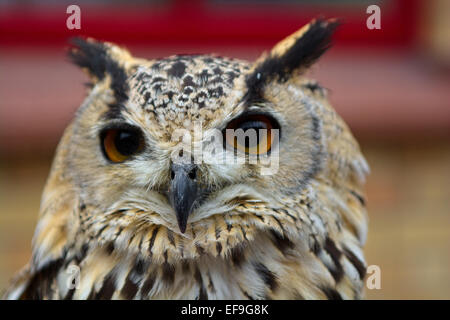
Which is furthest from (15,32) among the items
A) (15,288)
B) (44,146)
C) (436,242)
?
(436,242)

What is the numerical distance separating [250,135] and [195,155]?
0.13 meters

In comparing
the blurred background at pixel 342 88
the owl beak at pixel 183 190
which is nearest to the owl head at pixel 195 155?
the owl beak at pixel 183 190

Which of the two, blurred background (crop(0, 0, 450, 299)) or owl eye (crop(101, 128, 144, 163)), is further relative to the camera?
blurred background (crop(0, 0, 450, 299))

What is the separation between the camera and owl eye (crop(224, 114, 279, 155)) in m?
1.26

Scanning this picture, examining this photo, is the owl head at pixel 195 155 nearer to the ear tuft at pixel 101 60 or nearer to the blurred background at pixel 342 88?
the ear tuft at pixel 101 60

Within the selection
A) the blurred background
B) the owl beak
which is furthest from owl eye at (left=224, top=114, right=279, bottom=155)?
the blurred background

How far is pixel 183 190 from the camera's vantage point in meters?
1.17

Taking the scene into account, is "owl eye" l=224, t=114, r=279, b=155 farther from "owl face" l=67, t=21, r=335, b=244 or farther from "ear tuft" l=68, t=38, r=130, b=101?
"ear tuft" l=68, t=38, r=130, b=101

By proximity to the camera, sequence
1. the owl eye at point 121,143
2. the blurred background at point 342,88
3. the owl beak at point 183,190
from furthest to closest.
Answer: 1. the blurred background at point 342,88
2. the owl eye at point 121,143
3. the owl beak at point 183,190

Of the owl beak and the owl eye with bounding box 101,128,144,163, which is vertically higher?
the owl eye with bounding box 101,128,144,163

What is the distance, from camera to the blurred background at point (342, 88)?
320 centimetres

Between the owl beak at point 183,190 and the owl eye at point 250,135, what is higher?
the owl eye at point 250,135

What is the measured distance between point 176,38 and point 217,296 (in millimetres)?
2638

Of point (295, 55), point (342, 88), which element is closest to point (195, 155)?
point (295, 55)
